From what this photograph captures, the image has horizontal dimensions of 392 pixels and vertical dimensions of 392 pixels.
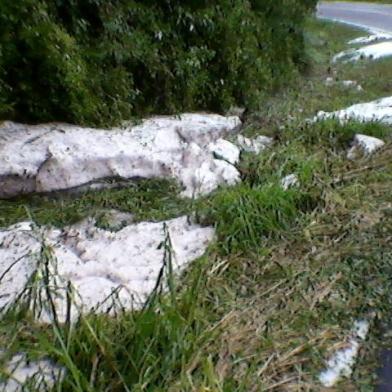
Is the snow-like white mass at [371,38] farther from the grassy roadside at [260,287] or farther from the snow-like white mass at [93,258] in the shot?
the snow-like white mass at [93,258]

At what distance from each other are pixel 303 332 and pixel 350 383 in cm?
37

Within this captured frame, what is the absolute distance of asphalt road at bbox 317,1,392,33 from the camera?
19.0m

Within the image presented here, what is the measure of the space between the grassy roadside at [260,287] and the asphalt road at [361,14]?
12.8m

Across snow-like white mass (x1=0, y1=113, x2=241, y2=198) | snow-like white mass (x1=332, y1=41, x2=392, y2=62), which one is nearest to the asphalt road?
snow-like white mass (x1=332, y1=41, x2=392, y2=62)

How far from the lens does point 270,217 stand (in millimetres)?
4637

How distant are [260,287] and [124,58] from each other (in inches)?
119

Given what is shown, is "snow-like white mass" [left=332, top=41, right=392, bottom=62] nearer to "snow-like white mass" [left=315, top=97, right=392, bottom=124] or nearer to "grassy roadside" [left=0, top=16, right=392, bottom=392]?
"snow-like white mass" [left=315, top=97, right=392, bottom=124]

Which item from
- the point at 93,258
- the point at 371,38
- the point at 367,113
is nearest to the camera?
the point at 93,258

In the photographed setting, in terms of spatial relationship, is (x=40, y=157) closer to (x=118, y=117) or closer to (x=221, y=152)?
(x=118, y=117)

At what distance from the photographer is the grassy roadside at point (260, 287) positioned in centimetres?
298

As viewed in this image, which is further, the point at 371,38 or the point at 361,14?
the point at 361,14

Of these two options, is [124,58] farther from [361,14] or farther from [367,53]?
[361,14]

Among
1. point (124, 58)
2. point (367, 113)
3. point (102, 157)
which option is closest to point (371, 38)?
point (367, 113)

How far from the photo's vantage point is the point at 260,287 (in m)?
4.00
